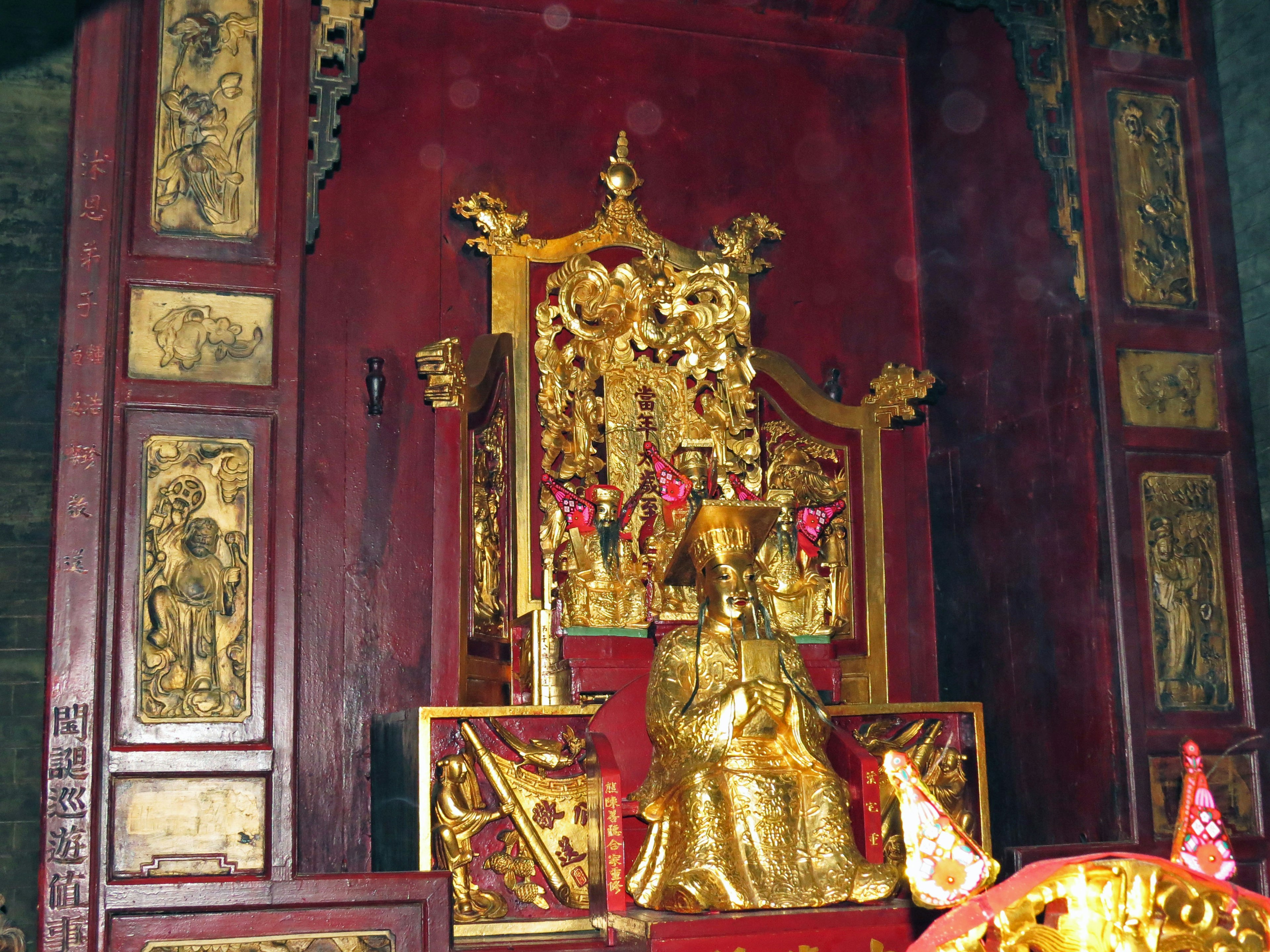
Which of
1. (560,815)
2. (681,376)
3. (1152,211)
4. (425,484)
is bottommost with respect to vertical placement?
(560,815)

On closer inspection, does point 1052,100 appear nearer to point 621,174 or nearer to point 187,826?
point 621,174

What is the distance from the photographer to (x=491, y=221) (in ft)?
22.7

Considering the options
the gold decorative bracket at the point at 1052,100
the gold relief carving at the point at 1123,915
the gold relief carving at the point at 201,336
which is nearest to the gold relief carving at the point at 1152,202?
the gold decorative bracket at the point at 1052,100

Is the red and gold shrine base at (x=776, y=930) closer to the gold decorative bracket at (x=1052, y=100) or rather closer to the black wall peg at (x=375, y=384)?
the black wall peg at (x=375, y=384)

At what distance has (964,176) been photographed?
7.30 m

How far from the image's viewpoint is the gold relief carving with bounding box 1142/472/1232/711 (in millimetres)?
6059

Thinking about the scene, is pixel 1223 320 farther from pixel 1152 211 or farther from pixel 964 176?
pixel 964 176

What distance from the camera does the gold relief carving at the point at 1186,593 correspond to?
19.9ft

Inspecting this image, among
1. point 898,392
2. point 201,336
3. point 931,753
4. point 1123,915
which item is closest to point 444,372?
point 201,336

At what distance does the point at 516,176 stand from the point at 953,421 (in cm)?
264

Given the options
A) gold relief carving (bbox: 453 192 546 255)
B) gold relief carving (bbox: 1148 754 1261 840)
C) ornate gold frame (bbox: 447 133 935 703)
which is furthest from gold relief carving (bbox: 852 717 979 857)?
gold relief carving (bbox: 453 192 546 255)

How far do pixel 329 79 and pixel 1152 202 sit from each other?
385cm

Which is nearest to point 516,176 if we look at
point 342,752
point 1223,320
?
point 342,752

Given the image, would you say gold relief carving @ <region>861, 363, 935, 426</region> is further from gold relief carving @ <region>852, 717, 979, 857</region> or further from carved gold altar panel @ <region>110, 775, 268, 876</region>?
carved gold altar panel @ <region>110, 775, 268, 876</region>
